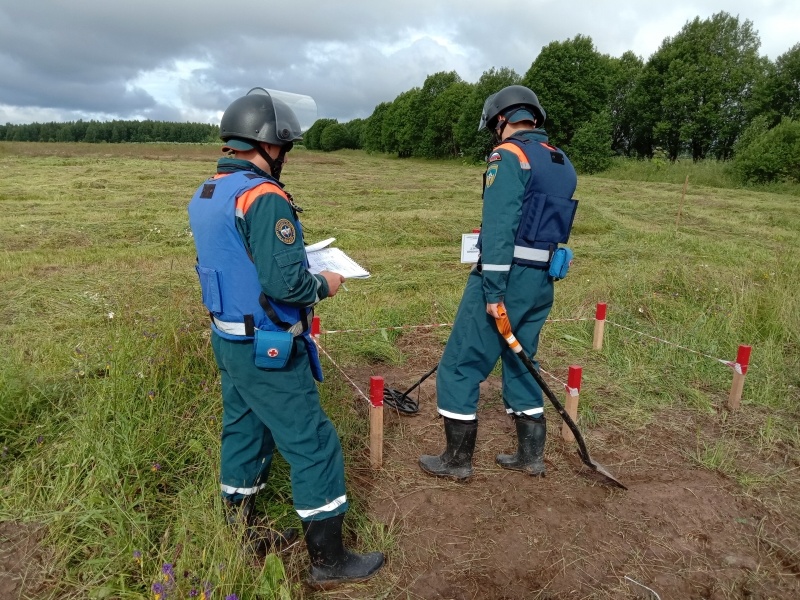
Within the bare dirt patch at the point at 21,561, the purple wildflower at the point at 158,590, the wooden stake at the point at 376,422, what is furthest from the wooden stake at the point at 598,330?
the bare dirt patch at the point at 21,561

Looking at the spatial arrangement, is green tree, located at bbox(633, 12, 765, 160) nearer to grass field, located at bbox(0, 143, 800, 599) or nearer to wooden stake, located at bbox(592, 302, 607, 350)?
grass field, located at bbox(0, 143, 800, 599)

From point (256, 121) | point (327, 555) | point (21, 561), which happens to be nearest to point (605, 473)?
point (327, 555)

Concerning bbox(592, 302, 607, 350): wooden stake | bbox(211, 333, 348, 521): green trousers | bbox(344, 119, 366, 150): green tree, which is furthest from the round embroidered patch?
bbox(344, 119, 366, 150): green tree

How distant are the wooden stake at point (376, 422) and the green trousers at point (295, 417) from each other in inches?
30.4

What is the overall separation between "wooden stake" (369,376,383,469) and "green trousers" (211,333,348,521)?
77 cm

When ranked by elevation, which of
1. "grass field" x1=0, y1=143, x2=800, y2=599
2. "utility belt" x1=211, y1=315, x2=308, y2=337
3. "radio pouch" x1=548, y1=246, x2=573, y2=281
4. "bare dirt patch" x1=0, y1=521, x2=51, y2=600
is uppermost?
"radio pouch" x1=548, y1=246, x2=573, y2=281

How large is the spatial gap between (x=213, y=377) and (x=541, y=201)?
2162mm

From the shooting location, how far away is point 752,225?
13453mm

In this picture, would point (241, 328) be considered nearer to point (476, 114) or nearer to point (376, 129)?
point (476, 114)

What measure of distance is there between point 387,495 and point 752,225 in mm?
13702

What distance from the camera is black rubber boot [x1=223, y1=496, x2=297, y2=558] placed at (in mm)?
2365

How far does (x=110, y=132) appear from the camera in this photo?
69188 mm

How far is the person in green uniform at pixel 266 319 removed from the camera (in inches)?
81.0

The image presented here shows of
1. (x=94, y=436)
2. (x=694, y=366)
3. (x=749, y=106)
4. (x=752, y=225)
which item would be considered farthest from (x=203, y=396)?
(x=749, y=106)
